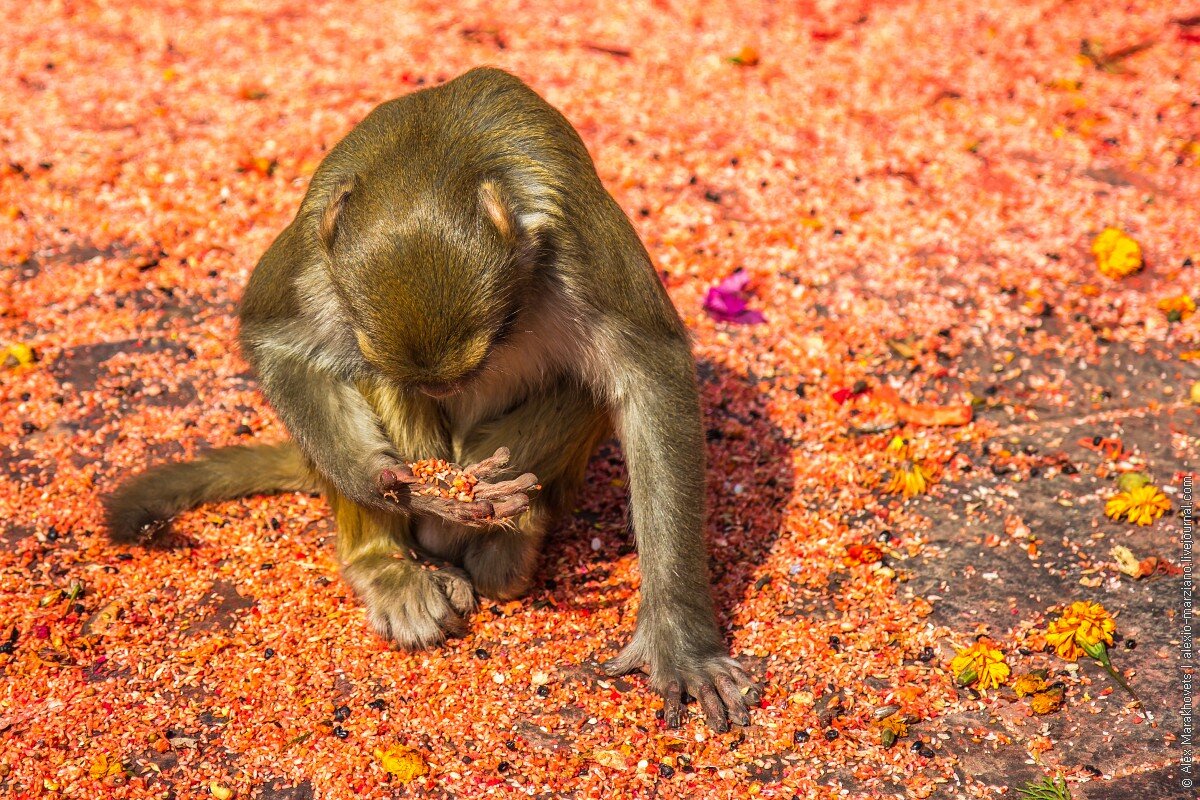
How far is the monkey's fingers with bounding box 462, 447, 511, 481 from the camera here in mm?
4582

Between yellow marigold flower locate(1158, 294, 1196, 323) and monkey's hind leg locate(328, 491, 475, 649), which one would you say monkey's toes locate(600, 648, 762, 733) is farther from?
yellow marigold flower locate(1158, 294, 1196, 323)

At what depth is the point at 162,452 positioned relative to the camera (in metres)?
6.05

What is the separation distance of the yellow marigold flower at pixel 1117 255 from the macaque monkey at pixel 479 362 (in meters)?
3.48

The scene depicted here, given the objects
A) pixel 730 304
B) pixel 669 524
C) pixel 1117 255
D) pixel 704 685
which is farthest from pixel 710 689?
pixel 1117 255

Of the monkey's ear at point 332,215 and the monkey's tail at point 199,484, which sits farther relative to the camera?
the monkey's tail at point 199,484

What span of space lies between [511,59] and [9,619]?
562 cm

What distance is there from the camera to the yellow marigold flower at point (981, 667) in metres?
4.69

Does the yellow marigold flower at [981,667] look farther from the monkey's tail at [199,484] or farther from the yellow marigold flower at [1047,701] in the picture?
the monkey's tail at [199,484]

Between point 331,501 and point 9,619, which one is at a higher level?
point 331,501

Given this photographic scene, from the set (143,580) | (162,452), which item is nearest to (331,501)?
(143,580)

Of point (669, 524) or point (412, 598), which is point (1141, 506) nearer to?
point (669, 524)

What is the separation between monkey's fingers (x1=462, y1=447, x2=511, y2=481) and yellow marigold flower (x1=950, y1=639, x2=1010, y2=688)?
1.99m

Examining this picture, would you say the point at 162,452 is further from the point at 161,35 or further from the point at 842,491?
the point at 161,35

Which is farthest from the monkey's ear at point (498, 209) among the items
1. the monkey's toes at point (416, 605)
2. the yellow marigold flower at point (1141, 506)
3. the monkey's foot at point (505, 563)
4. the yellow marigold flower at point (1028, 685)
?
the yellow marigold flower at point (1141, 506)
